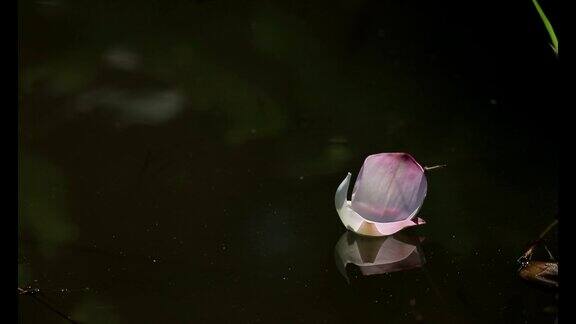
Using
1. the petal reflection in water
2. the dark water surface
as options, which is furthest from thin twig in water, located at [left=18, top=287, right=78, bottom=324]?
the petal reflection in water

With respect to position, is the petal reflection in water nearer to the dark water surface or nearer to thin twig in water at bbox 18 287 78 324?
the dark water surface

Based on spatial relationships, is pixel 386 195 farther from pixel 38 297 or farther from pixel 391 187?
pixel 38 297

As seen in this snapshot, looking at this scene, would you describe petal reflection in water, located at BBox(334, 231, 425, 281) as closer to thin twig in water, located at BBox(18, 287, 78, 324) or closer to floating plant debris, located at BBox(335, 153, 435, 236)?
floating plant debris, located at BBox(335, 153, 435, 236)

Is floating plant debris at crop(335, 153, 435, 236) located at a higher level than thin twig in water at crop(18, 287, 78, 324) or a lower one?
higher

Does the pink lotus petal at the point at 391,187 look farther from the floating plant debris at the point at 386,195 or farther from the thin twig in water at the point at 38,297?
the thin twig in water at the point at 38,297

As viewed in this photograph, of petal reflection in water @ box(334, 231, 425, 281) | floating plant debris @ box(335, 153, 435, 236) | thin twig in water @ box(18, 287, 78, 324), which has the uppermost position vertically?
floating plant debris @ box(335, 153, 435, 236)

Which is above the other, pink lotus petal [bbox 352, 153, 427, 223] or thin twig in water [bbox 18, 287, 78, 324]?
pink lotus petal [bbox 352, 153, 427, 223]

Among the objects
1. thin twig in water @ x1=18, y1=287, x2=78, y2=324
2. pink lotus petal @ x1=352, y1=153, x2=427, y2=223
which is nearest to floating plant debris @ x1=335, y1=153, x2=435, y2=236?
pink lotus petal @ x1=352, y1=153, x2=427, y2=223

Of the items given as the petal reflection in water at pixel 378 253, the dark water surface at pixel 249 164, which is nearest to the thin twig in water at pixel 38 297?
the dark water surface at pixel 249 164
